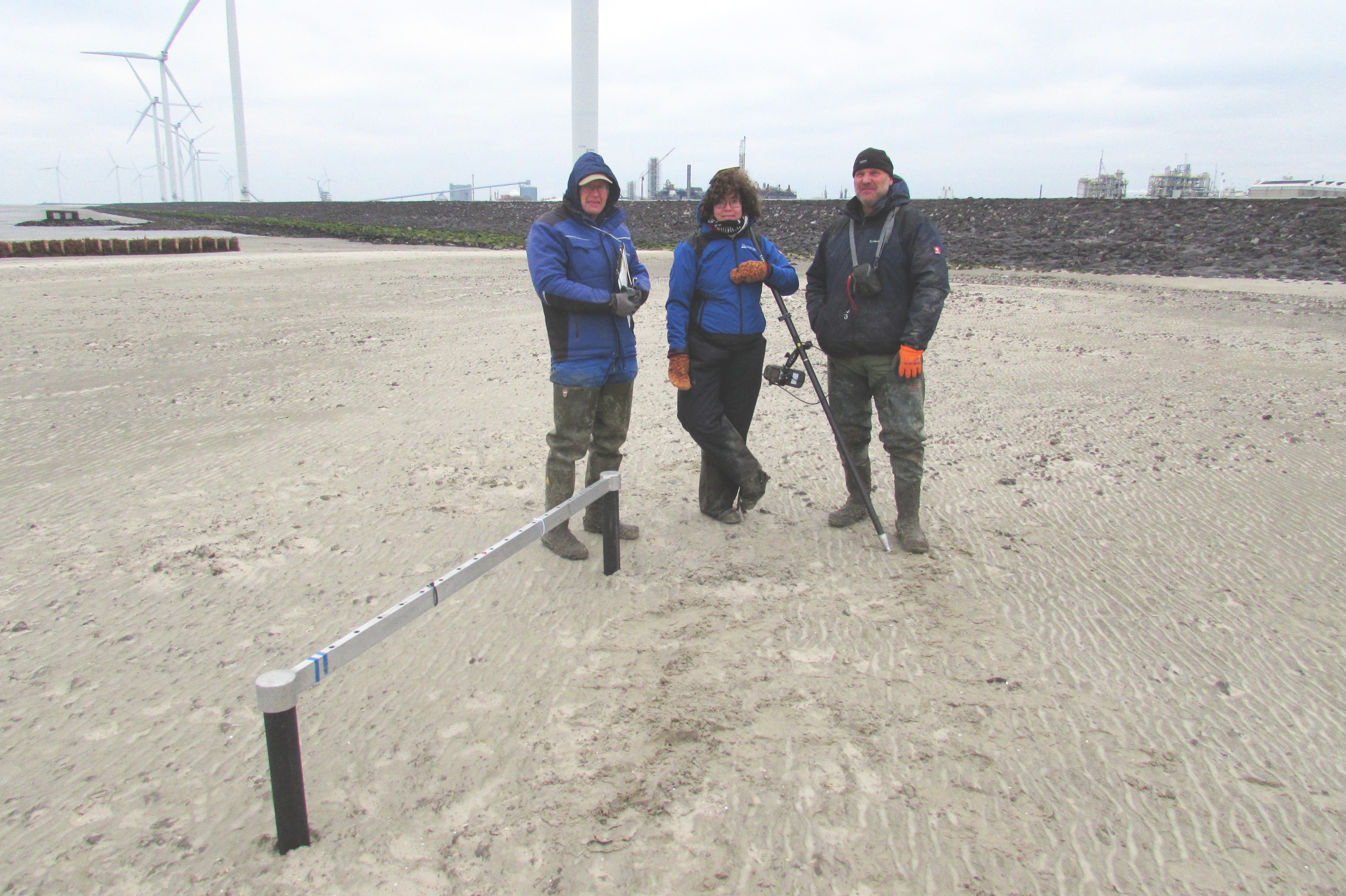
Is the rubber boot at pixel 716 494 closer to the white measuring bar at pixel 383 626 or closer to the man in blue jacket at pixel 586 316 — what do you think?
the man in blue jacket at pixel 586 316

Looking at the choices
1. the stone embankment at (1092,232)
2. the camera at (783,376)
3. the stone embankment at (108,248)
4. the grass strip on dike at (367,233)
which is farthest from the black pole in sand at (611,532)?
the grass strip on dike at (367,233)

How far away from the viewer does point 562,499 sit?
13.7 ft

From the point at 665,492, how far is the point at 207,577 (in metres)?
2.51

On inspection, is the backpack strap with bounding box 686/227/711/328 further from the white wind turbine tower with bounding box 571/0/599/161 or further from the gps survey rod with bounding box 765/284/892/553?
the white wind turbine tower with bounding box 571/0/599/161


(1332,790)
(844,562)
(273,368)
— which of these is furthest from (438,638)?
(273,368)

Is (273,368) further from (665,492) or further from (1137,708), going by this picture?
(1137,708)

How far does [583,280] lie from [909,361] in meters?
1.59

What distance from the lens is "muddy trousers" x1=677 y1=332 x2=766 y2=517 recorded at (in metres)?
4.21

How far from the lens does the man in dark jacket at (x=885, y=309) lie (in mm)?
3951

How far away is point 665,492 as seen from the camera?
5.13 metres

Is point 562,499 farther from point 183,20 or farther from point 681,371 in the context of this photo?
point 183,20

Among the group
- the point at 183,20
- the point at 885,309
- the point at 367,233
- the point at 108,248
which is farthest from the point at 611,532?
the point at 183,20

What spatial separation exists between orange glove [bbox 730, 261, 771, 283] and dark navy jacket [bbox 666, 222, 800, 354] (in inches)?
1.6

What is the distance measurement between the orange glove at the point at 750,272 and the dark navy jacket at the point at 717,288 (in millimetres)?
41
